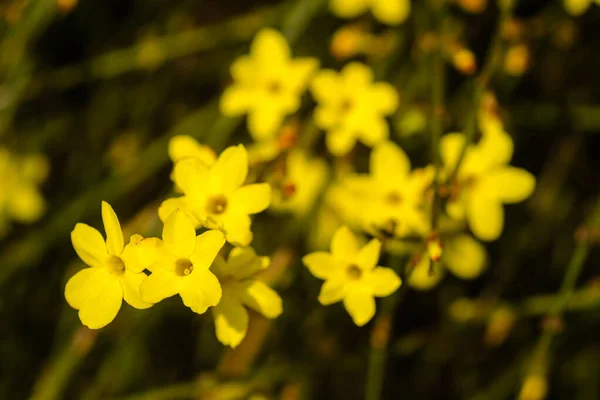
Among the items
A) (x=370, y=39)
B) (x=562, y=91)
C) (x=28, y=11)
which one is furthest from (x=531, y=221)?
(x=28, y=11)

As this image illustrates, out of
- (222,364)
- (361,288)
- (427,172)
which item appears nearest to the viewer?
(361,288)

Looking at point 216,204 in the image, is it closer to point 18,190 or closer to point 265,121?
point 265,121

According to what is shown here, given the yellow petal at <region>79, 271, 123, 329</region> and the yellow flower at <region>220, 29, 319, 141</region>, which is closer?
the yellow petal at <region>79, 271, 123, 329</region>

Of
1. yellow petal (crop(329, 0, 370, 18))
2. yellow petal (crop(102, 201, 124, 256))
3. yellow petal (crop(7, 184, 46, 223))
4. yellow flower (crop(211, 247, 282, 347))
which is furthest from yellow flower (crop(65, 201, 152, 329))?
yellow petal (crop(7, 184, 46, 223))

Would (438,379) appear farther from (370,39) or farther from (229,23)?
(229,23)

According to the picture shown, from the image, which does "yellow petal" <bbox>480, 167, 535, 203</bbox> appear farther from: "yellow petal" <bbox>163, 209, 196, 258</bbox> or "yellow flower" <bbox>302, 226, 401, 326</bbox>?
"yellow petal" <bbox>163, 209, 196, 258</bbox>

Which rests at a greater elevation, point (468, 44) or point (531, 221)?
point (468, 44)

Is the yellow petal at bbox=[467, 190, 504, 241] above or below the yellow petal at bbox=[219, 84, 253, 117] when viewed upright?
below
